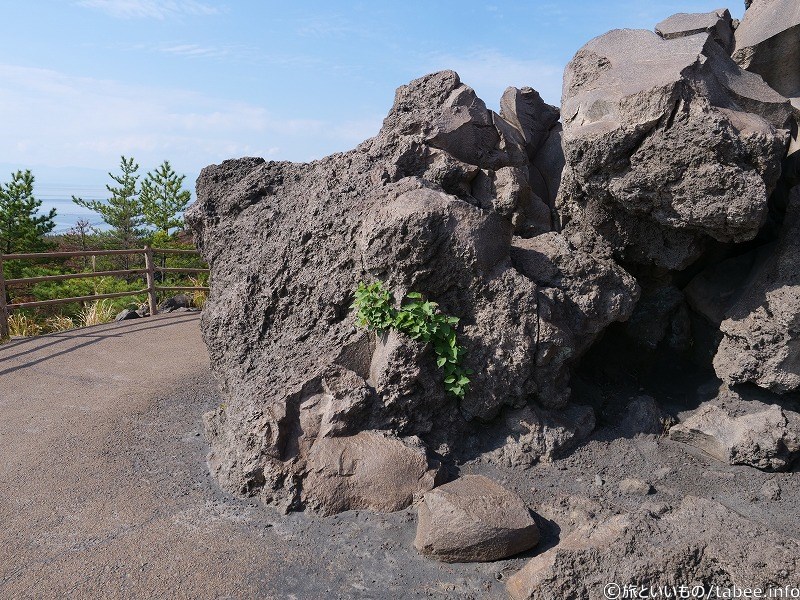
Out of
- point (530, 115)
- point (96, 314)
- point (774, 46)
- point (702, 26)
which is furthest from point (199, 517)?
point (96, 314)

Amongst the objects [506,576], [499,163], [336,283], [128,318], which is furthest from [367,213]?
[128,318]

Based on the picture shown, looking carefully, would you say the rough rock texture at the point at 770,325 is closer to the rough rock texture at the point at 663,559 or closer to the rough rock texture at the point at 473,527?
the rough rock texture at the point at 663,559

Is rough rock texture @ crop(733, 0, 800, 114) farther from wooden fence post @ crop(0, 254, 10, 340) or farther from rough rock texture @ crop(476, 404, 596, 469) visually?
wooden fence post @ crop(0, 254, 10, 340)

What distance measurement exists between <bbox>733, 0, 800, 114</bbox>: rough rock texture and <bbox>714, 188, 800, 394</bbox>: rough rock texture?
147cm

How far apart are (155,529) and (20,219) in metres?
12.0

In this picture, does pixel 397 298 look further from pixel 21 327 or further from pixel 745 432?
pixel 21 327

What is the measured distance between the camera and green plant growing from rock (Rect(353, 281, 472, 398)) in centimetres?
459

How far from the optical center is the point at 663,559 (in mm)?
3176

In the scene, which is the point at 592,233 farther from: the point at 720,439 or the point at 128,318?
the point at 128,318

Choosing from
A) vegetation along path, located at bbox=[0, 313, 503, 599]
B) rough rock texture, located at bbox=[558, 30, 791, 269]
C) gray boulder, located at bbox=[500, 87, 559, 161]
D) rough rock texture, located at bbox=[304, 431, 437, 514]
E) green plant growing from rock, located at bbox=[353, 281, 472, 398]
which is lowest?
vegetation along path, located at bbox=[0, 313, 503, 599]

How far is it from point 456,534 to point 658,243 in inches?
116

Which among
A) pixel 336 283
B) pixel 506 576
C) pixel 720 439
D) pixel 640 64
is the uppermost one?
pixel 640 64

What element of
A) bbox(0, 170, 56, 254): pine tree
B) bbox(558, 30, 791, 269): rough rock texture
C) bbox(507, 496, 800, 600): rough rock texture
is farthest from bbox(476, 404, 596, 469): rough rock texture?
bbox(0, 170, 56, 254): pine tree

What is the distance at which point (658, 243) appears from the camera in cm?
509
